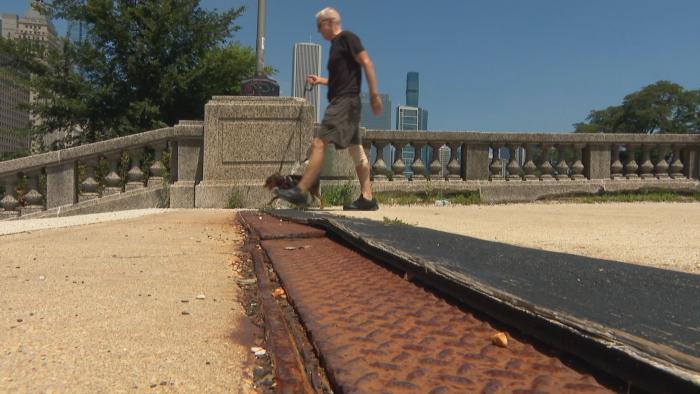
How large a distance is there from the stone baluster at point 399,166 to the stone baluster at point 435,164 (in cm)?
44

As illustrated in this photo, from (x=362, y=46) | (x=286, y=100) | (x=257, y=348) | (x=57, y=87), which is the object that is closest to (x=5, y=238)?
(x=257, y=348)

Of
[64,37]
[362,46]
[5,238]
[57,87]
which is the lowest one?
[5,238]

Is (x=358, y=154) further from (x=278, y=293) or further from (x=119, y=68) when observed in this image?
(x=119, y=68)

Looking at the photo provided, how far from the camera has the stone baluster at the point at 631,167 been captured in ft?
28.4

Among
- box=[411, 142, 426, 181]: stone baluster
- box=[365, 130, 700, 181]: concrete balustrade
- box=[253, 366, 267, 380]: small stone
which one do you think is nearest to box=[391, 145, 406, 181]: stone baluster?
box=[365, 130, 700, 181]: concrete balustrade

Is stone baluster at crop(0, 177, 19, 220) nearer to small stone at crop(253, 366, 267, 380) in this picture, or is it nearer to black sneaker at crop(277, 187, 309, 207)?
black sneaker at crop(277, 187, 309, 207)

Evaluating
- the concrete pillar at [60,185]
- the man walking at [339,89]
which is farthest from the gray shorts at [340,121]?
the concrete pillar at [60,185]

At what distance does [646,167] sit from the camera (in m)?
8.76

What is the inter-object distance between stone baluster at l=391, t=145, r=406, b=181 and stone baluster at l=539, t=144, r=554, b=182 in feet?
7.68

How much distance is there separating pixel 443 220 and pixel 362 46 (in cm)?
187

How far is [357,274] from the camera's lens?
197cm

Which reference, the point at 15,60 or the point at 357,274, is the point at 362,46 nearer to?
the point at 357,274

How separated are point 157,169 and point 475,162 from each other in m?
4.73

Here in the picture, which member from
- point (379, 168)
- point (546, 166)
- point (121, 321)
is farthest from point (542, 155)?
point (121, 321)
